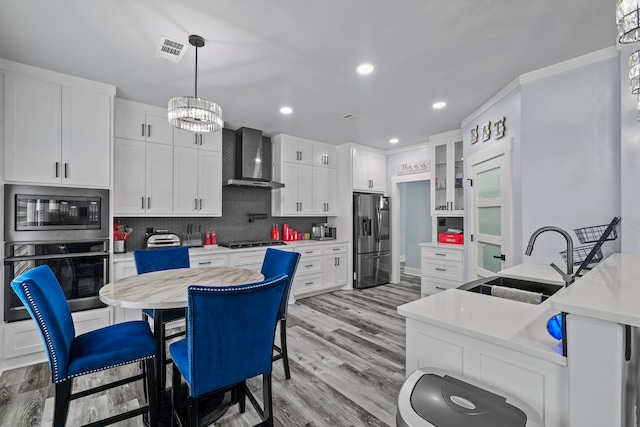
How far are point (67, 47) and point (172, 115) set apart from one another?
3.54 ft

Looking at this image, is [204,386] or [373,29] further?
[373,29]

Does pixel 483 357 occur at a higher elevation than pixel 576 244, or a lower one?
lower

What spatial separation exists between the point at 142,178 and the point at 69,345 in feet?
7.45

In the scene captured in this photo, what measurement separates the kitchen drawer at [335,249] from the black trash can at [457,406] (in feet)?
12.9

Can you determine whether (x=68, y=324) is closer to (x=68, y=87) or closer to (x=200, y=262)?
(x=200, y=262)

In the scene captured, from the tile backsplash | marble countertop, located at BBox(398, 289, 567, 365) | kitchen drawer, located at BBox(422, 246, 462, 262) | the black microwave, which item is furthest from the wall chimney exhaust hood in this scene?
marble countertop, located at BBox(398, 289, 567, 365)

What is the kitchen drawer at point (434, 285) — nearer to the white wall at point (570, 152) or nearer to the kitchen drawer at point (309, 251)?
the white wall at point (570, 152)

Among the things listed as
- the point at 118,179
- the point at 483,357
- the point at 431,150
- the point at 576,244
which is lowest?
the point at 483,357

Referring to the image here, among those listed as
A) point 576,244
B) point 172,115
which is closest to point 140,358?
point 172,115

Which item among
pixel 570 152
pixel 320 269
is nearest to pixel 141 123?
pixel 320 269

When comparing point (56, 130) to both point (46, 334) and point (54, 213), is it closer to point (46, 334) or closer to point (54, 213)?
point (54, 213)

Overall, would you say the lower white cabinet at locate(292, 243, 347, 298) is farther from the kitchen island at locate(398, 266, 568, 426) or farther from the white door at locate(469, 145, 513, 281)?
the kitchen island at locate(398, 266, 568, 426)

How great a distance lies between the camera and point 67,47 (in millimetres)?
2344

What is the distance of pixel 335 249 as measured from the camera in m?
5.15
